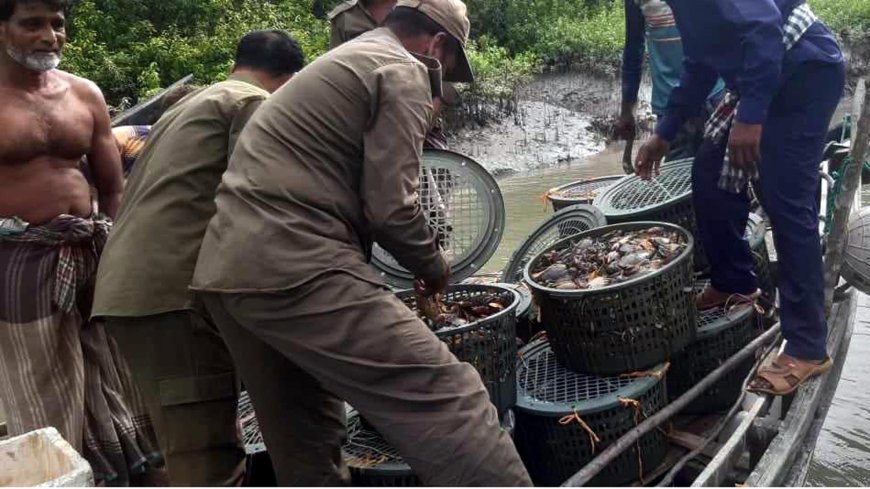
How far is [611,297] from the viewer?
116 inches

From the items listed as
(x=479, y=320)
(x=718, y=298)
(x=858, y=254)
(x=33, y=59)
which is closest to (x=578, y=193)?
(x=718, y=298)

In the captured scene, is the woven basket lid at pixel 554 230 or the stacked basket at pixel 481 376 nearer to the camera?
the stacked basket at pixel 481 376

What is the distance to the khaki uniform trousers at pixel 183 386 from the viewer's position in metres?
2.70

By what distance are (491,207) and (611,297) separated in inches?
31.6

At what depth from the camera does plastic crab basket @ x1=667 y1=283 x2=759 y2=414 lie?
3.43 m

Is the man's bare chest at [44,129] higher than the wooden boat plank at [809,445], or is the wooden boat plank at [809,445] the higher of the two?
the man's bare chest at [44,129]

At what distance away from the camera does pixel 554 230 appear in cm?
443

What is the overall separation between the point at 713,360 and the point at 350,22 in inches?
96.7

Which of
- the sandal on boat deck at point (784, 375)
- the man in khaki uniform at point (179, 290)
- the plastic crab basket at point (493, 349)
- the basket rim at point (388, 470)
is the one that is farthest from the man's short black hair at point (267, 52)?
the sandal on boat deck at point (784, 375)

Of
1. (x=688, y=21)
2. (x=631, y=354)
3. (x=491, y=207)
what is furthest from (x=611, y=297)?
(x=688, y=21)

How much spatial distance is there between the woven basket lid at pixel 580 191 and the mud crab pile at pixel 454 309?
5.60ft

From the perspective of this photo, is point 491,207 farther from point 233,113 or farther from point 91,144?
point 91,144

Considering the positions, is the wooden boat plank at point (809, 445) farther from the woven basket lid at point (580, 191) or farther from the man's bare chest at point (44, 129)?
the man's bare chest at point (44, 129)

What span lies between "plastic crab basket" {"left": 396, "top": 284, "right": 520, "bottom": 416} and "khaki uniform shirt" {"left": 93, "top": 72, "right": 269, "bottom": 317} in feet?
2.95
